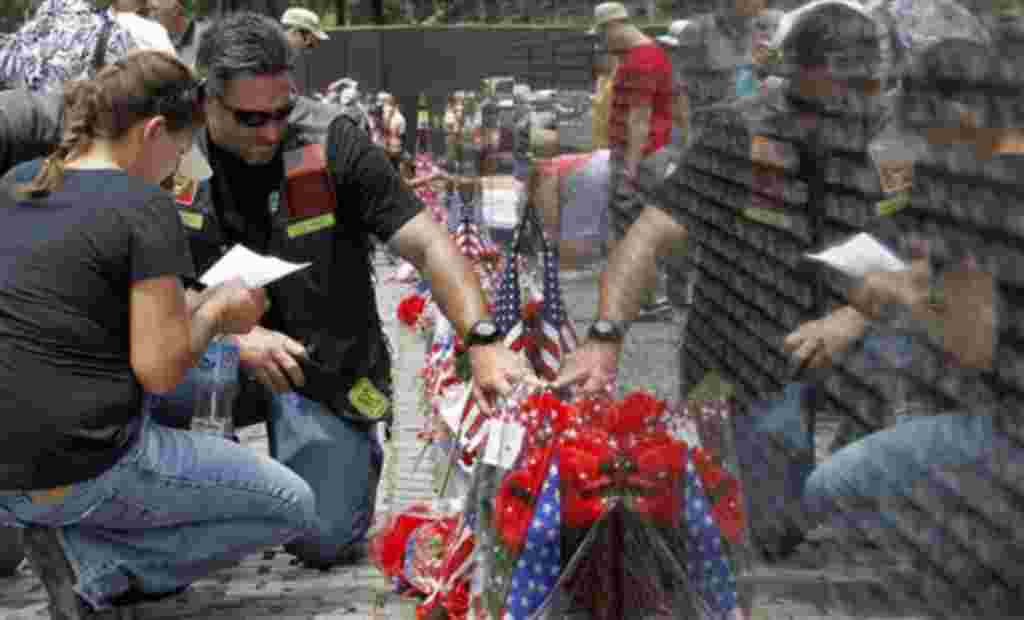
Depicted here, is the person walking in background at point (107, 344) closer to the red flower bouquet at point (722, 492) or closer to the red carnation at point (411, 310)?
the red flower bouquet at point (722, 492)

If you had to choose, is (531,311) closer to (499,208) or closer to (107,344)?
(107,344)

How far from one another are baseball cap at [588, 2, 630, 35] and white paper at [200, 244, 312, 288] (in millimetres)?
1319

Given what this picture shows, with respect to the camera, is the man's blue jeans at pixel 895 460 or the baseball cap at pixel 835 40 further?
the baseball cap at pixel 835 40

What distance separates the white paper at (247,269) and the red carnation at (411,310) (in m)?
5.30

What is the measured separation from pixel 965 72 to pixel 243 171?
4.03 m

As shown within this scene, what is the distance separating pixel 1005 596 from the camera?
1.75m

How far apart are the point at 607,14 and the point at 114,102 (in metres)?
1.41

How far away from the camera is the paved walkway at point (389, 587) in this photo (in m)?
2.52

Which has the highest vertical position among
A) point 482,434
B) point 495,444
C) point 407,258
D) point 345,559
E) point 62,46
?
point 62,46

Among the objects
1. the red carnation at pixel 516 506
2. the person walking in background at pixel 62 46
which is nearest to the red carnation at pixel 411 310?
the person walking in background at pixel 62 46

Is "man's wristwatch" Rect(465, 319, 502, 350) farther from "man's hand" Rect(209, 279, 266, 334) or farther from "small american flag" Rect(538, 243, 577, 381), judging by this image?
"man's hand" Rect(209, 279, 266, 334)

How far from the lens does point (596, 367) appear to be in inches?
164

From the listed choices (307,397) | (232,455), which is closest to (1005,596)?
(232,455)

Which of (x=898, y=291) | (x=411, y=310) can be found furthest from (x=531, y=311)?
(x=411, y=310)
